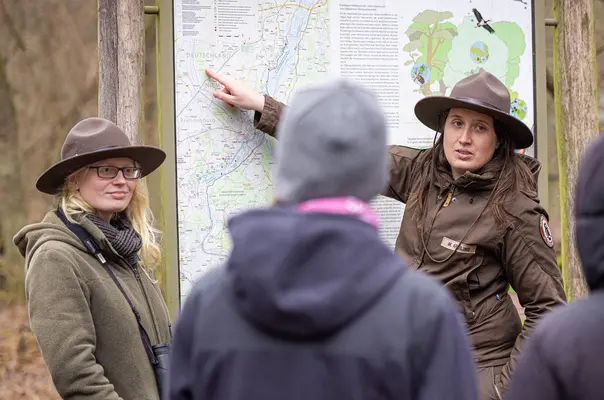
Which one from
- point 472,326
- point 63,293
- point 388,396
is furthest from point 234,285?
point 472,326

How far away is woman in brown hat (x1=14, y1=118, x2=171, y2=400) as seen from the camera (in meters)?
3.09

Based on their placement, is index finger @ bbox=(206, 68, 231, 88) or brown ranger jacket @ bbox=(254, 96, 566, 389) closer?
brown ranger jacket @ bbox=(254, 96, 566, 389)

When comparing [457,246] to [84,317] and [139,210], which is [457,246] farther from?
[84,317]

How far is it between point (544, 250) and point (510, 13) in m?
1.41

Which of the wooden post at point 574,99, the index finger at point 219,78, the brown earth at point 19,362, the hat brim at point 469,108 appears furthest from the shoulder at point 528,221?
the brown earth at point 19,362

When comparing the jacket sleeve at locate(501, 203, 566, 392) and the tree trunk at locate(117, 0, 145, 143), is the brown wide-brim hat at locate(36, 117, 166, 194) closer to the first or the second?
the tree trunk at locate(117, 0, 145, 143)

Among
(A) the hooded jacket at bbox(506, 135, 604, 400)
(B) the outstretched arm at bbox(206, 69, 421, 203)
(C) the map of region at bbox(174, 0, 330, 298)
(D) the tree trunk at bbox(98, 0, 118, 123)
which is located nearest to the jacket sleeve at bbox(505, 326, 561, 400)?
(A) the hooded jacket at bbox(506, 135, 604, 400)

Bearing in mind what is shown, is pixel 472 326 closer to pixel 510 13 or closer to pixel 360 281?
pixel 510 13

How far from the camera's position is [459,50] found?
4.39 meters

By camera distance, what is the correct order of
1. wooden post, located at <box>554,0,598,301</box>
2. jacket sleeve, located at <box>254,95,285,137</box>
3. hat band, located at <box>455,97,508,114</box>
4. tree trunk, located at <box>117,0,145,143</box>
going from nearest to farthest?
hat band, located at <box>455,97,508,114</box>
jacket sleeve, located at <box>254,95,285,137</box>
tree trunk, located at <box>117,0,145,143</box>
wooden post, located at <box>554,0,598,301</box>

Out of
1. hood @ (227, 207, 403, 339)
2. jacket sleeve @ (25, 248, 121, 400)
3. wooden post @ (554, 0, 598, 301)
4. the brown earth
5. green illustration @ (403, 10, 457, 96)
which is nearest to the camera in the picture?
hood @ (227, 207, 403, 339)

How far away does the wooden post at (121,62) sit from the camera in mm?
4109

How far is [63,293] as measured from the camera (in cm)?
311

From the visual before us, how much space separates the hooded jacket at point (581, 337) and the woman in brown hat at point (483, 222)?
1.60 metres
